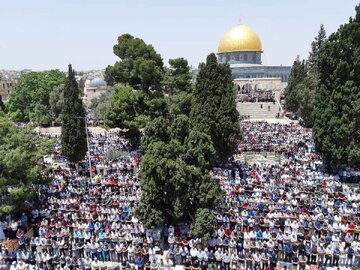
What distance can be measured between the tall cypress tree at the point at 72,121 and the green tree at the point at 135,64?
23.2ft

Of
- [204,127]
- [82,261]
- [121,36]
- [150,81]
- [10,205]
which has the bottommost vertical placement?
[82,261]

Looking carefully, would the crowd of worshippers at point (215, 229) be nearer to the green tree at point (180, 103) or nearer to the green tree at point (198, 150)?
the green tree at point (198, 150)

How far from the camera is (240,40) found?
71812mm

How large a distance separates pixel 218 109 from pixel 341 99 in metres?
7.78

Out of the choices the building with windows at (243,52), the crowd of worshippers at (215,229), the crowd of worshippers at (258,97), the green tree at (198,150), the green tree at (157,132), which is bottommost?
the crowd of worshippers at (215,229)

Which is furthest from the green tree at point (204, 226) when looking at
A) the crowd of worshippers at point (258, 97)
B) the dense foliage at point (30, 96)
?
the dense foliage at point (30, 96)

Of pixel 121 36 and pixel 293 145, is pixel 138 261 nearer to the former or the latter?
pixel 293 145

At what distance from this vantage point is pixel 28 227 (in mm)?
17453

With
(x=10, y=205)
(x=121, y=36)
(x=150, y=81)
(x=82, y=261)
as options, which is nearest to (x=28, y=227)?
(x=10, y=205)

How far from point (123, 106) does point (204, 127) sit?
29.1ft

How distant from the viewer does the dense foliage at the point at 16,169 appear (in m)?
17.3

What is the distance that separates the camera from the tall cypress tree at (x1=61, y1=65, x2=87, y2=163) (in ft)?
85.5

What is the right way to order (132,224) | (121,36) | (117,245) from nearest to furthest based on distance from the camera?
(117,245) < (132,224) < (121,36)

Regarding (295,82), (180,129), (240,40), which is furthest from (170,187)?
(240,40)
